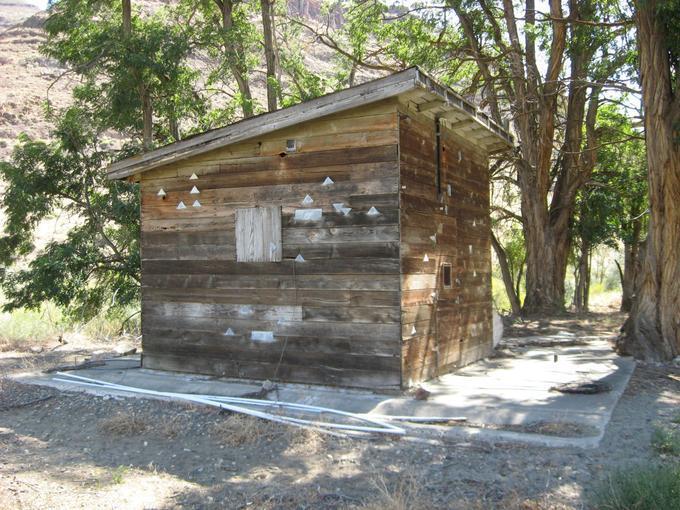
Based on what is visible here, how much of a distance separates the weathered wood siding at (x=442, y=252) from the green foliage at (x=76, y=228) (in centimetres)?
745

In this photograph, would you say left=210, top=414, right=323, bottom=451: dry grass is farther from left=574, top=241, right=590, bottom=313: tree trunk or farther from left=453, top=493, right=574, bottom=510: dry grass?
left=574, top=241, right=590, bottom=313: tree trunk

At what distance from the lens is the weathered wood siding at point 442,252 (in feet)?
23.6

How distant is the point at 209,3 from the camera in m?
17.9

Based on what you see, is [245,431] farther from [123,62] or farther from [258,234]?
[123,62]

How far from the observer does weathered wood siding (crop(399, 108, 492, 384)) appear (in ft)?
23.6

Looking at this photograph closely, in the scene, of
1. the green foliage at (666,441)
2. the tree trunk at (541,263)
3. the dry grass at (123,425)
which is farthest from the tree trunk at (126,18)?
the green foliage at (666,441)

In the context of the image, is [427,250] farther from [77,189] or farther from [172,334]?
[77,189]

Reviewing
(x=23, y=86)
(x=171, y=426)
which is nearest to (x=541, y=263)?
(x=171, y=426)

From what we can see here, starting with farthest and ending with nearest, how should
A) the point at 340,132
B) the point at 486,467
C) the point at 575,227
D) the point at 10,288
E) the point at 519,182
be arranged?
the point at 575,227, the point at 519,182, the point at 10,288, the point at 340,132, the point at 486,467

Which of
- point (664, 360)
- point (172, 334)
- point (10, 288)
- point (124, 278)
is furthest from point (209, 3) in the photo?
point (664, 360)

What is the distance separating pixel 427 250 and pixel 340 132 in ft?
5.83

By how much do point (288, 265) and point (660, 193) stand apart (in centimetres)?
592

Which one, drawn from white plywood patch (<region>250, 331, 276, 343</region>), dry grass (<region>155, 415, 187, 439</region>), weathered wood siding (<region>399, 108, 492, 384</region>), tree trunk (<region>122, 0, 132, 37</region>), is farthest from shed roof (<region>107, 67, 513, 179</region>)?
tree trunk (<region>122, 0, 132, 37</region>)

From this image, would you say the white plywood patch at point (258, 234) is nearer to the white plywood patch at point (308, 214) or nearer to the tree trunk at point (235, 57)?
the white plywood patch at point (308, 214)
